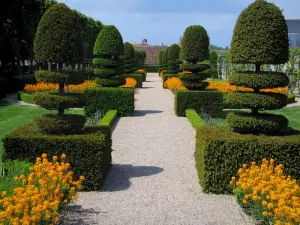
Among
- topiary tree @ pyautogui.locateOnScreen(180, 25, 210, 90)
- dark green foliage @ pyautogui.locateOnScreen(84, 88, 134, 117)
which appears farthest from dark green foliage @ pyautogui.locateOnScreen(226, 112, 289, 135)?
Result: topiary tree @ pyautogui.locateOnScreen(180, 25, 210, 90)

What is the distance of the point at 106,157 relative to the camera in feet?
26.3

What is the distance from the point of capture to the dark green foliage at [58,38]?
25.9ft

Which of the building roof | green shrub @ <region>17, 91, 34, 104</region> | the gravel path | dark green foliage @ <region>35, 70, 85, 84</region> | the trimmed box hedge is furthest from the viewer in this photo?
the building roof

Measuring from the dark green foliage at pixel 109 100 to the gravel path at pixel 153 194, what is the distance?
167 inches

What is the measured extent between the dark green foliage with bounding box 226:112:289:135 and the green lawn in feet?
24.9

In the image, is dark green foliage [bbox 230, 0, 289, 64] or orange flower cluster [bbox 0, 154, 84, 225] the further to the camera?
dark green foliage [bbox 230, 0, 289, 64]

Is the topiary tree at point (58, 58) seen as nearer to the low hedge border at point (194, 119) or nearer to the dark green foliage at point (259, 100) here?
the dark green foliage at point (259, 100)

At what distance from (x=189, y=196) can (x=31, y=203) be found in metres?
3.15

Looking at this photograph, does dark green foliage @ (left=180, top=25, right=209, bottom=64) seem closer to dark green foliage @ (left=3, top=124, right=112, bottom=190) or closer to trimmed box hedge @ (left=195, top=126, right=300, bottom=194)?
trimmed box hedge @ (left=195, top=126, right=300, bottom=194)

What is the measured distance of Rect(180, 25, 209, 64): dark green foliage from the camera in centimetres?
1755

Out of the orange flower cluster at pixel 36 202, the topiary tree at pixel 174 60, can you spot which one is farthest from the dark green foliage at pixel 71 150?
the topiary tree at pixel 174 60

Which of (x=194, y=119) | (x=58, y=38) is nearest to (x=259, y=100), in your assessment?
(x=58, y=38)

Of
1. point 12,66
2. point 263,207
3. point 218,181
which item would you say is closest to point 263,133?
point 218,181

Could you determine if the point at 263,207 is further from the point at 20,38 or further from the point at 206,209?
the point at 20,38
